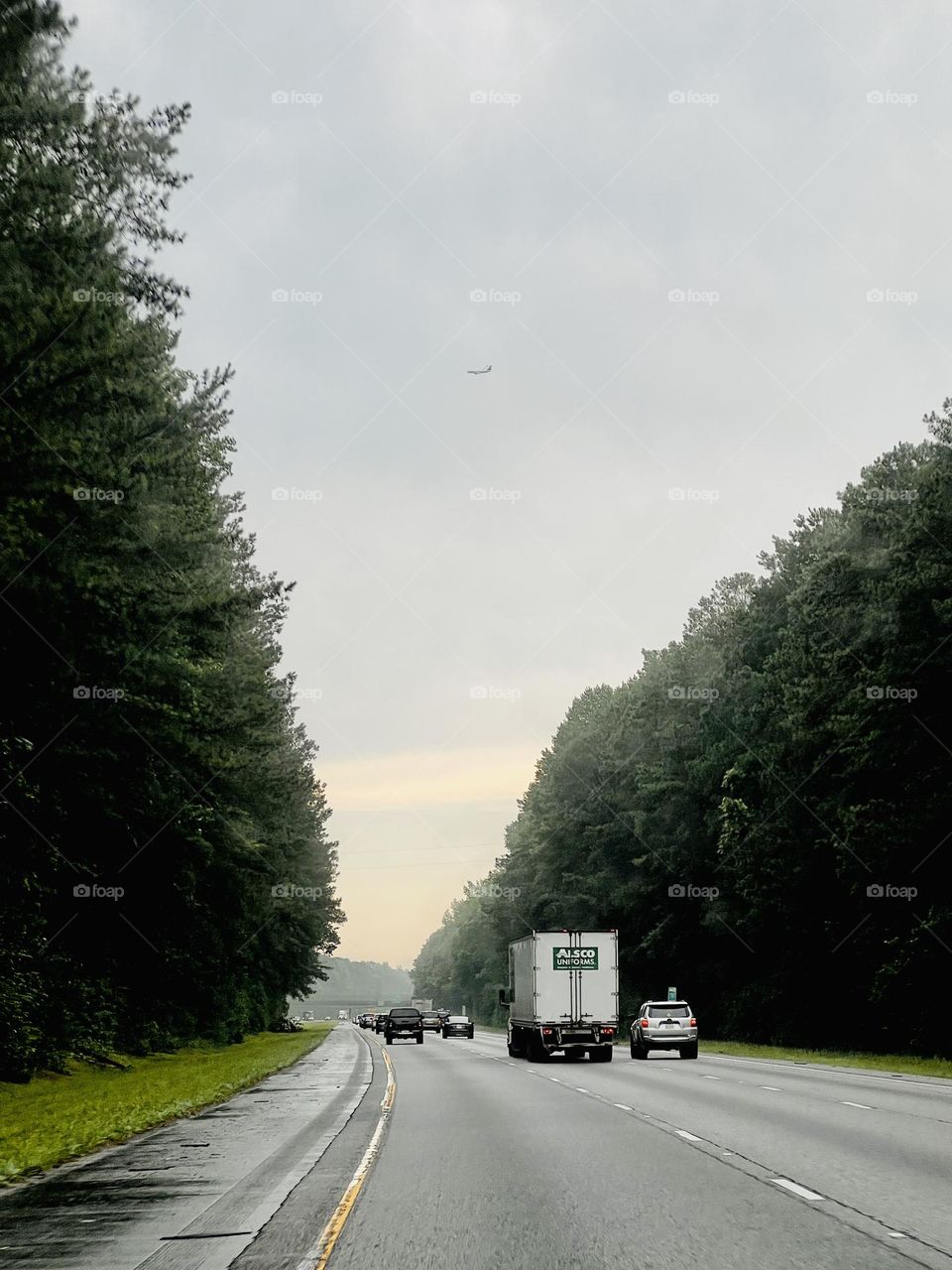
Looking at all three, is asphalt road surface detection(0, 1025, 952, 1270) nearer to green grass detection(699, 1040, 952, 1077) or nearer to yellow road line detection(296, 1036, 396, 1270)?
yellow road line detection(296, 1036, 396, 1270)

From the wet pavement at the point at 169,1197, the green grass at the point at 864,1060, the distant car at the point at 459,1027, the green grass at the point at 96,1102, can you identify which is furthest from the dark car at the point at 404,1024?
the wet pavement at the point at 169,1197

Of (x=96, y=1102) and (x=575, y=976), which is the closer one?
(x=96, y=1102)

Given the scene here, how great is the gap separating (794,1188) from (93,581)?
12238mm

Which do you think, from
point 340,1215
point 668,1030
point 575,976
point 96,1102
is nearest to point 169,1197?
point 340,1215

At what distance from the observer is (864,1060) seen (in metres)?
41.1

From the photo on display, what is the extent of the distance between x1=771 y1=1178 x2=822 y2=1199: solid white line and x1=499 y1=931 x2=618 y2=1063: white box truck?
82.2 ft

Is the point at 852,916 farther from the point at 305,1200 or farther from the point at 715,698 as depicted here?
the point at 305,1200

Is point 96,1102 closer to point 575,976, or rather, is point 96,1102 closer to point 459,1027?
point 575,976

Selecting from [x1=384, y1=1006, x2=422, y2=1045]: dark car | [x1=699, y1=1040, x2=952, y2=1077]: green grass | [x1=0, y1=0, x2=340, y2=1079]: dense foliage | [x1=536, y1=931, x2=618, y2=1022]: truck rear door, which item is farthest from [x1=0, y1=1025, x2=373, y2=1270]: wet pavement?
[x1=384, y1=1006, x2=422, y2=1045]: dark car

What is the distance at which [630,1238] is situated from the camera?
909cm

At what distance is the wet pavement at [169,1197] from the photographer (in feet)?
29.0

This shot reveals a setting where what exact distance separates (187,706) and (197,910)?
56.0 feet

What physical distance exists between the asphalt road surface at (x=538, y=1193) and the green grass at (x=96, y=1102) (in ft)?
1.95

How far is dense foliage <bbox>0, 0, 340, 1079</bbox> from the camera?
1862 centimetres
